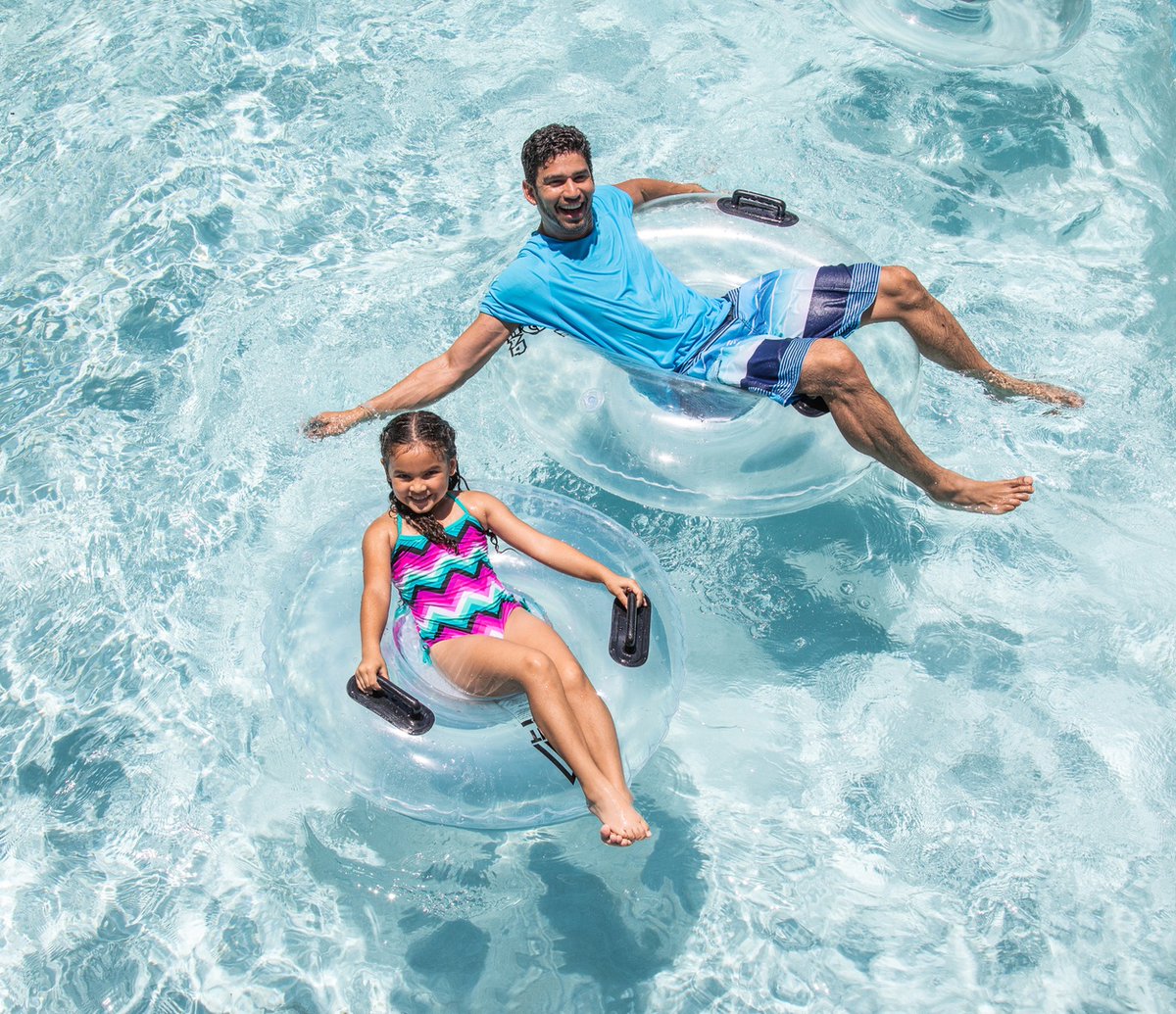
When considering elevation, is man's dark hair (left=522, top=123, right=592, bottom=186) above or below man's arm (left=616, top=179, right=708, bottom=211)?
above

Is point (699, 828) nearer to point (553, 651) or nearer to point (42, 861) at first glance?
point (553, 651)

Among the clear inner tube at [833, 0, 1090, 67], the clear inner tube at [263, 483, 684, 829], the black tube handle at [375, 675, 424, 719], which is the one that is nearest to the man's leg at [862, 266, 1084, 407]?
the clear inner tube at [263, 483, 684, 829]

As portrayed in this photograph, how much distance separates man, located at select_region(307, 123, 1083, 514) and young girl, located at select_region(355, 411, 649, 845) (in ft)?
2.09

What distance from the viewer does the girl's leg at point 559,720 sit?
9.96ft

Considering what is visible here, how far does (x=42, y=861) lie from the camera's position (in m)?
3.65

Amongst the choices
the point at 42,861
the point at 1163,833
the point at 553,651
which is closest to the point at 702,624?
the point at 553,651

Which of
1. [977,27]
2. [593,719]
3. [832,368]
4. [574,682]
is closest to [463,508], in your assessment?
[574,682]

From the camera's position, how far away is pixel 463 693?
11.3ft

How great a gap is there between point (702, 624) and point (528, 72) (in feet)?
11.5

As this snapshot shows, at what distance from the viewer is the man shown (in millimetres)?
3793

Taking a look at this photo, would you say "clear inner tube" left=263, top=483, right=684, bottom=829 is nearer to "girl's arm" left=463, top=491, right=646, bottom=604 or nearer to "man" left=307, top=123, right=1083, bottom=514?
"girl's arm" left=463, top=491, right=646, bottom=604

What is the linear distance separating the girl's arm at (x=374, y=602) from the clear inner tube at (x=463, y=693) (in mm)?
187

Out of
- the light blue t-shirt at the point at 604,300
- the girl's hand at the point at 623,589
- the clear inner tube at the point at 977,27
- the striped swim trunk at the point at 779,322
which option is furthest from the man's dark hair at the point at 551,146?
the clear inner tube at the point at 977,27

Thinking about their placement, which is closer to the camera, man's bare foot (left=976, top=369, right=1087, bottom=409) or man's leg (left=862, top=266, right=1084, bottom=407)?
man's leg (left=862, top=266, right=1084, bottom=407)
